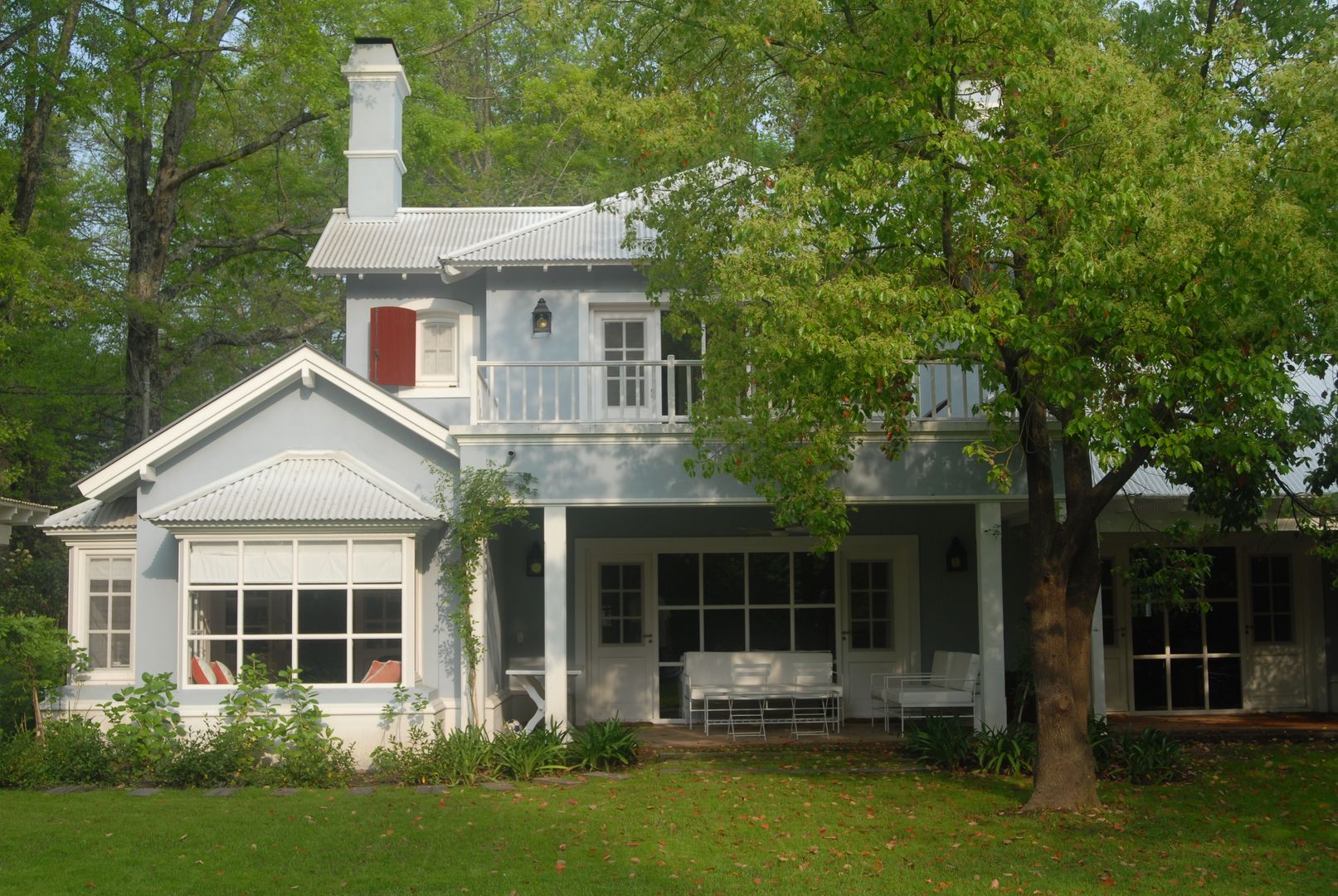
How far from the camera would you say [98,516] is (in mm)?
14445

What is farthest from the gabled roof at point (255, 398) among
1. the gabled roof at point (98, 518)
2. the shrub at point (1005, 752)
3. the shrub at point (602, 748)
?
the shrub at point (1005, 752)

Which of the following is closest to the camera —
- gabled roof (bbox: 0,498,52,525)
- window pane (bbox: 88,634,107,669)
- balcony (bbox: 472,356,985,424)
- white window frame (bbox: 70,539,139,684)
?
balcony (bbox: 472,356,985,424)

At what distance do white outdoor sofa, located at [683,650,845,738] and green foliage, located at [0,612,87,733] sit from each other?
6.71 m

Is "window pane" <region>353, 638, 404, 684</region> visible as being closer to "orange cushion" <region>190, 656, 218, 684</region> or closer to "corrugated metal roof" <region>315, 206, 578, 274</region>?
"orange cushion" <region>190, 656, 218, 684</region>

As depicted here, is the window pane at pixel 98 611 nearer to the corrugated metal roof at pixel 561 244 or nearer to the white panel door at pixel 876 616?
the corrugated metal roof at pixel 561 244

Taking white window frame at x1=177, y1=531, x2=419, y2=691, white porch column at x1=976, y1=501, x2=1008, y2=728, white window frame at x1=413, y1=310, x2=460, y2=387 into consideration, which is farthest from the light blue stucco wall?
white porch column at x1=976, y1=501, x2=1008, y2=728

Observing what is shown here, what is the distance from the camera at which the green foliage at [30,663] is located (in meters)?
13.0

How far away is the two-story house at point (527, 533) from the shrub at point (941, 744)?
24.5 inches

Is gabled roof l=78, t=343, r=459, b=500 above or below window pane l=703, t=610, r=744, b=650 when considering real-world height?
above

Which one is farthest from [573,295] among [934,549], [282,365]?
[934,549]

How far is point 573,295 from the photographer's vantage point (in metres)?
16.9

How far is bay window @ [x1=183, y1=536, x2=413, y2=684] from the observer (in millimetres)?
13133

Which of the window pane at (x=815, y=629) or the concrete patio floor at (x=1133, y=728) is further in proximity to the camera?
the window pane at (x=815, y=629)

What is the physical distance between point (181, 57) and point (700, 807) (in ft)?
51.6
